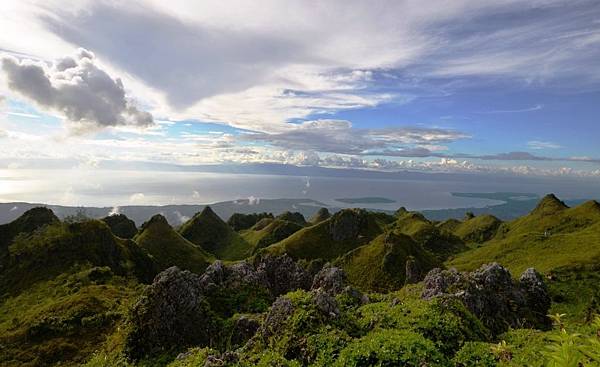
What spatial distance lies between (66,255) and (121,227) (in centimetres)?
9508

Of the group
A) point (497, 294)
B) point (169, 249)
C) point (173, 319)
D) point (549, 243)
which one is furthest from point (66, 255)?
point (549, 243)

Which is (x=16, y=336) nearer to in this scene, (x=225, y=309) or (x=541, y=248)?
(x=225, y=309)

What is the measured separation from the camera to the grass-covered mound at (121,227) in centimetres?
17514

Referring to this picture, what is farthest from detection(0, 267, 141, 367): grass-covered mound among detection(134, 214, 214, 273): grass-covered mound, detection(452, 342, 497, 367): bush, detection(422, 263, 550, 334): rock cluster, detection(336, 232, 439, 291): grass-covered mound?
detection(134, 214, 214, 273): grass-covered mound

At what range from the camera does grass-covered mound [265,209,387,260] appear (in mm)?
129375

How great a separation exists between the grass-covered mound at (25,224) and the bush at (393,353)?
110158mm

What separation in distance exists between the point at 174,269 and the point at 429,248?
13878 cm

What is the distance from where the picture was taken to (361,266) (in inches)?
4227

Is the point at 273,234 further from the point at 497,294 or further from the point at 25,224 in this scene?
the point at 497,294

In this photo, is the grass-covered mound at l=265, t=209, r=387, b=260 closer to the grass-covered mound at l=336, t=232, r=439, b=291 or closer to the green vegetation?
the green vegetation

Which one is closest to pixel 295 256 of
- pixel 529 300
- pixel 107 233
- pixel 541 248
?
pixel 107 233

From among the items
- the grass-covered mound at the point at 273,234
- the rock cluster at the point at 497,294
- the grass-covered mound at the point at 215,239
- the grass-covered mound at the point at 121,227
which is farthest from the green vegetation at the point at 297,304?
the grass-covered mound at the point at 273,234

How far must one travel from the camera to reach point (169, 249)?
13638cm

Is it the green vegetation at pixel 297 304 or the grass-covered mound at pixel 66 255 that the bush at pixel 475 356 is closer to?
the green vegetation at pixel 297 304
